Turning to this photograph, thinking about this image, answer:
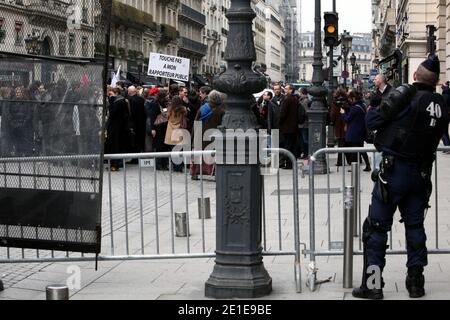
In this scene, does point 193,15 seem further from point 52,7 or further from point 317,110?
point 52,7

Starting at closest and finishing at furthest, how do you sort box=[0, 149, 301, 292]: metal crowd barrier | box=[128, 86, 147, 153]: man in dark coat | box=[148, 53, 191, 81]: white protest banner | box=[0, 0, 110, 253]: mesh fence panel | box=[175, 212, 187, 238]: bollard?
box=[0, 0, 110, 253]: mesh fence panel
box=[0, 149, 301, 292]: metal crowd barrier
box=[175, 212, 187, 238]: bollard
box=[128, 86, 147, 153]: man in dark coat
box=[148, 53, 191, 81]: white protest banner

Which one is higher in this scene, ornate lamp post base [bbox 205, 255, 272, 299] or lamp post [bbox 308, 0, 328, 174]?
lamp post [bbox 308, 0, 328, 174]

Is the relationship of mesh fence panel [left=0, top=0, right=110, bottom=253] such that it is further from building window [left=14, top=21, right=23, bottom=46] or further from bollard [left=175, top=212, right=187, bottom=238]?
bollard [left=175, top=212, right=187, bottom=238]

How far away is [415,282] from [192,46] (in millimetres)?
86997

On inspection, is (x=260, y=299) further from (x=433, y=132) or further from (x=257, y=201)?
(x=433, y=132)

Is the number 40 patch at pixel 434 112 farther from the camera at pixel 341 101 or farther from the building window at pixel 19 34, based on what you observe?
the camera at pixel 341 101

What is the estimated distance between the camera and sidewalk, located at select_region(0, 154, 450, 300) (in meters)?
7.34

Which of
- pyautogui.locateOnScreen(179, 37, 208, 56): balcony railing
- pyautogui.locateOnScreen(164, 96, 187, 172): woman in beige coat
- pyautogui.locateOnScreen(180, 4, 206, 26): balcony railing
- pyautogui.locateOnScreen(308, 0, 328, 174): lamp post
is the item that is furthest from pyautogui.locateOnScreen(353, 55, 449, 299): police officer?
pyautogui.locateOnScreen(180, 4, 206, 26): balcony railing

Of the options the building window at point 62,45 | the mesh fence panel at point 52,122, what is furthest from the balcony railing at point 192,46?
the building window at point 62,45

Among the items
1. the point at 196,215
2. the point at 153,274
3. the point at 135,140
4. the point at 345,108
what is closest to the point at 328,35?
the point at 345,108

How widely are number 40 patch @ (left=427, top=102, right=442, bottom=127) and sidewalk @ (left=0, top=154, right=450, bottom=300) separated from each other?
1358 mm

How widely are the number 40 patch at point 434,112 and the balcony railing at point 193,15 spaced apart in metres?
81.8

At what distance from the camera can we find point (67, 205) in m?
7.21

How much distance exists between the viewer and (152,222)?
10.9 m
